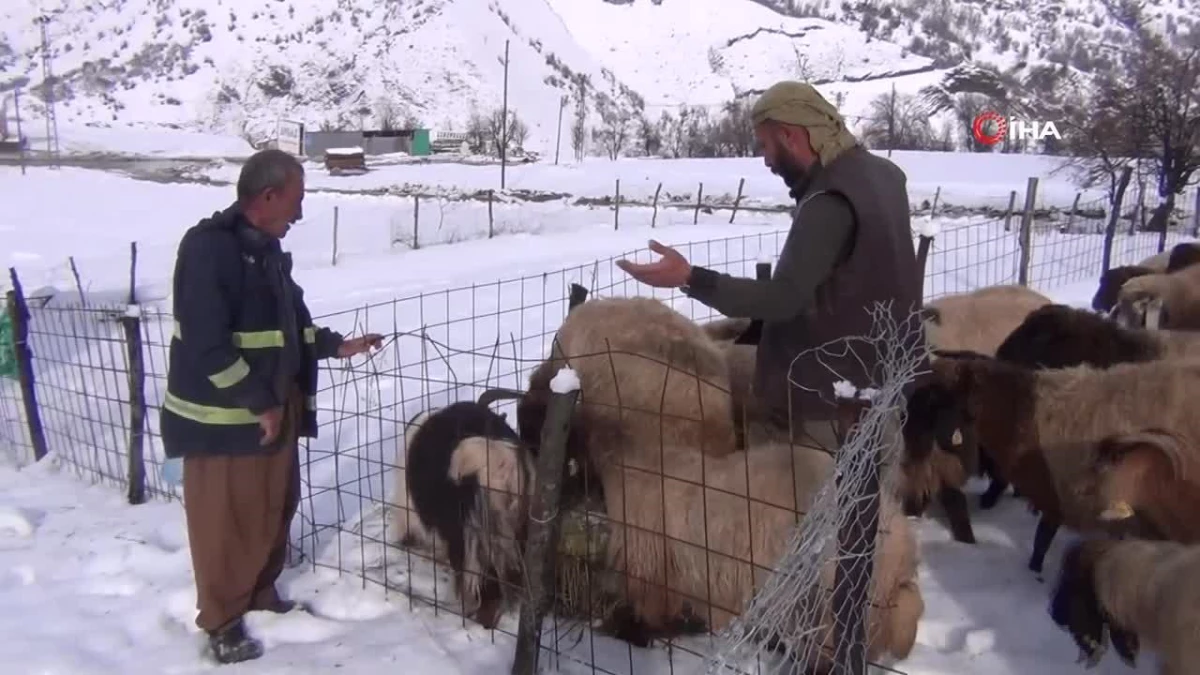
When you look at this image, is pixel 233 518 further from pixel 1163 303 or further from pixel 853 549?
pixel 1163 303

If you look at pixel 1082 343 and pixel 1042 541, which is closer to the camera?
pixel 1042 541

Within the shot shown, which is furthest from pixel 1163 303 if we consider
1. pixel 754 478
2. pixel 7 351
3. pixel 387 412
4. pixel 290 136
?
pixel 290 136

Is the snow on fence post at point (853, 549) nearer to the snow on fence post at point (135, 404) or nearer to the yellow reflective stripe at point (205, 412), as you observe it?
the yellow reflective stripe at point (205, 412)

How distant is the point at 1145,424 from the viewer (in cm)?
495

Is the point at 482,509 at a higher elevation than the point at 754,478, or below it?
below

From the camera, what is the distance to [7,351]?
7555 millimetres

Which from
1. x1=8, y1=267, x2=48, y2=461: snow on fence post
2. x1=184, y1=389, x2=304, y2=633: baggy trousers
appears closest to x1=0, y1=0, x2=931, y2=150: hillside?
x1=8, y1=267, x2=48, y2=461: snow on fence post

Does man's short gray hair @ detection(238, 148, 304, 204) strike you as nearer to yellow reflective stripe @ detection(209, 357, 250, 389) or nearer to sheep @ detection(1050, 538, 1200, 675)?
yellow reflective stripe @ detection(209, 357, 250, 389)

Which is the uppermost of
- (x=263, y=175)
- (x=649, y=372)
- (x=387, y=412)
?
(x=263, y=175)

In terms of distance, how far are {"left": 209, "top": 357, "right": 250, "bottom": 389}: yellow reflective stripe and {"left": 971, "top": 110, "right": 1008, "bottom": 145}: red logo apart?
50.8 metres

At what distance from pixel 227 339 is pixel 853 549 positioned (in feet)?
8.17

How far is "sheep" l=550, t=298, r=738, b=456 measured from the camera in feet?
14.9

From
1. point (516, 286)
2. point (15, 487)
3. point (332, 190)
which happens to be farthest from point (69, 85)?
point (15, 487)

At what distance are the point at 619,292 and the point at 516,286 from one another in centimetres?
183
